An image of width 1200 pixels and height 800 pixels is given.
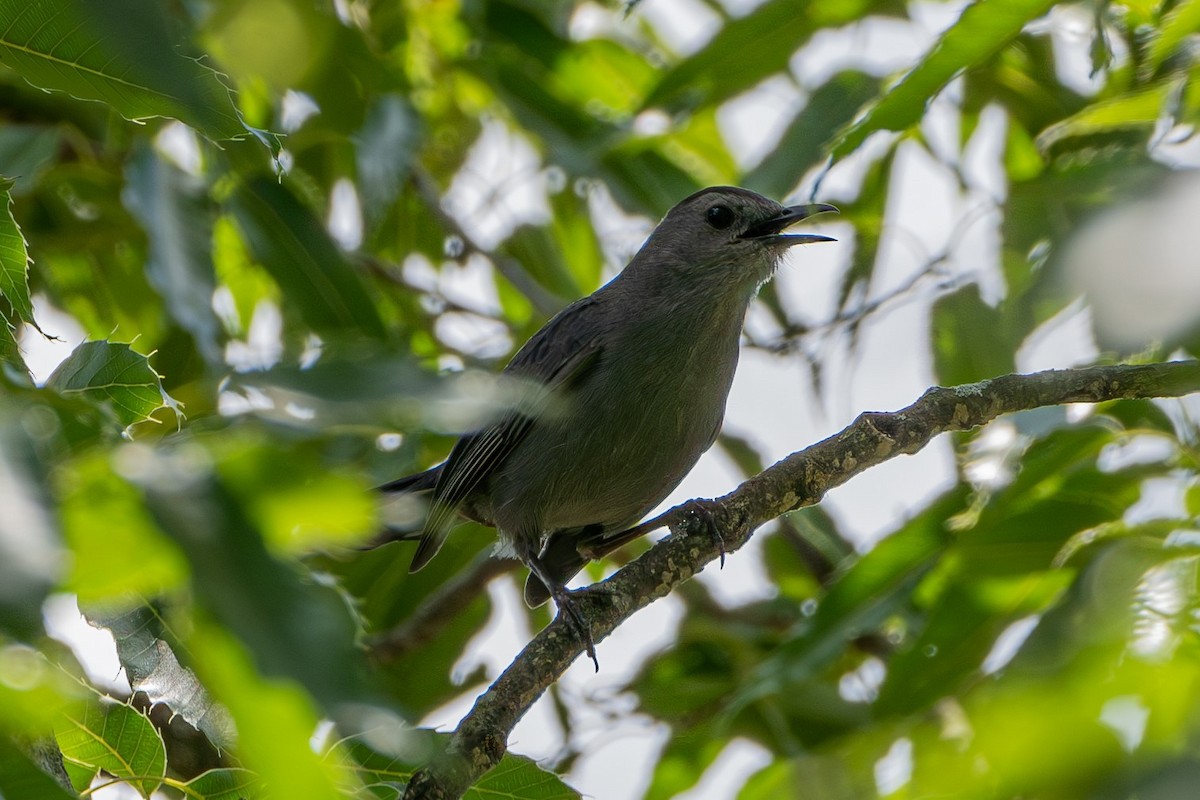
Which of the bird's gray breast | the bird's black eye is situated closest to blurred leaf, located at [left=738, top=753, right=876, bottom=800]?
the bird's gray breast

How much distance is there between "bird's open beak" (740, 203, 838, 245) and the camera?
4699 millimetres

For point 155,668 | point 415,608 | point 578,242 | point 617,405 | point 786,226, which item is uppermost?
point 578,242

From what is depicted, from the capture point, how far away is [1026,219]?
4109 mm

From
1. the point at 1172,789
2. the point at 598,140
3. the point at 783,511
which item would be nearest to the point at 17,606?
the point at 1172,789

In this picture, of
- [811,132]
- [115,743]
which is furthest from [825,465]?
[115,743]

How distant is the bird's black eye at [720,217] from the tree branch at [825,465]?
187 cm

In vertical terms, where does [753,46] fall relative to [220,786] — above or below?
above

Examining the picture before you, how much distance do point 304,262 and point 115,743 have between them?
2.31m

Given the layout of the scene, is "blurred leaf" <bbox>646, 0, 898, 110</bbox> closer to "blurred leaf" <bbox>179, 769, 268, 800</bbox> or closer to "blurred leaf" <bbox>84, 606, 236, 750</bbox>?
"blurred leaf" <bbox>84, 606, 236, 750</bbox>

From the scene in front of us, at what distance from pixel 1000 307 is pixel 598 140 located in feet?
5.85

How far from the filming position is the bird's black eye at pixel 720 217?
5148mm

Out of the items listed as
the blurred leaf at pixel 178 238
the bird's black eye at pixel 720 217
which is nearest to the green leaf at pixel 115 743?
the blurred leaf at pixel 178 238

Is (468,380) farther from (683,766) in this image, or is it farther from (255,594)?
(683,766)

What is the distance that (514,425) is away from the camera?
4.76 metres
